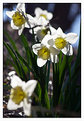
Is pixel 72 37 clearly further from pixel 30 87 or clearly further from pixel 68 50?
pixel 30 87

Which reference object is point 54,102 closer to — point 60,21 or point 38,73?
point 38,73

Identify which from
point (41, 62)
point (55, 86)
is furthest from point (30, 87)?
point (55, 86)

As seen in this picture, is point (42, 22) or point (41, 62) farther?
point (42, 22)

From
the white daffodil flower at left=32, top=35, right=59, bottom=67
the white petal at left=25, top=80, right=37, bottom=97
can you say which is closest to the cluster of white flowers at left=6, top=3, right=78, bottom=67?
the white daffodil flower at left=32, top=35, right=59, bottom=67

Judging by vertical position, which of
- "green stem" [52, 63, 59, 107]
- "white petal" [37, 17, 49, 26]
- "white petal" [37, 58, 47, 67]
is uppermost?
"white petal" [37, 17, 49, 26]

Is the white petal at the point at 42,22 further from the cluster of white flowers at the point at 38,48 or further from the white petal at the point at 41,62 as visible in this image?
the white petal at the point at 41,62

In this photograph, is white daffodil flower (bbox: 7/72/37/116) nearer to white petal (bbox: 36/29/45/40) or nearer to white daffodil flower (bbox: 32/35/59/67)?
white daffodil flower (bbox: 32/35/59/67)
